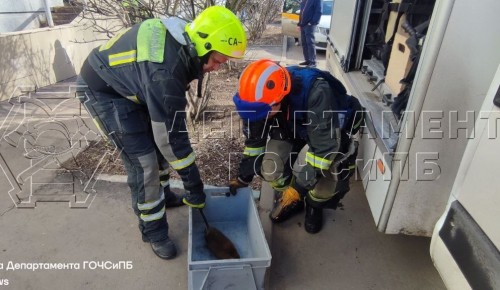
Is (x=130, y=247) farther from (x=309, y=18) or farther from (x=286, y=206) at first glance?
(x=309, y=18)

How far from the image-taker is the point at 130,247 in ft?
8.29

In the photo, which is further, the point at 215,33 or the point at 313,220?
the point at 313,220

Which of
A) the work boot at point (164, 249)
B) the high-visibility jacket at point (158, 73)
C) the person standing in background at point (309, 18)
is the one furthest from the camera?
the person standing in background at point (309, 18)

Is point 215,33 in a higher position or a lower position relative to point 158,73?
higher

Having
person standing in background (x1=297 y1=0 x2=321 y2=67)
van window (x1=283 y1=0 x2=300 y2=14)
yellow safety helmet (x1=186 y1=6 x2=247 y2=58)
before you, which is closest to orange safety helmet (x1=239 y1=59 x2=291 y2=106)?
yellow safety helmet (x1=186 y1=6 x2=247 y2=58)

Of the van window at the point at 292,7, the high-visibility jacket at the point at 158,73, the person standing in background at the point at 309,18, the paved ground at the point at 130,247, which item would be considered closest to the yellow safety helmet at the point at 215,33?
the high-visibility jacket at the point at 158,73

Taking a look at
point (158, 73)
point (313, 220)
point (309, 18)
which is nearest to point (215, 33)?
point (158, 73)

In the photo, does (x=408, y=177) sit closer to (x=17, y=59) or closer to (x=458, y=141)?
(x=458, y=141)

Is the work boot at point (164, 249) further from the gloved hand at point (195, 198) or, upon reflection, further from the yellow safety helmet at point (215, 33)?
the yellow safety helmet at point (215, 33)

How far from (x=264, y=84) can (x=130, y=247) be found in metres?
1.62

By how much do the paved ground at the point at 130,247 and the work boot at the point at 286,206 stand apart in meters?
0.06

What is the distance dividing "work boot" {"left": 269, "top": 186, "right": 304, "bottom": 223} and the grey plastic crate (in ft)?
0.86

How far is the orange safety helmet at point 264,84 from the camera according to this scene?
1.98 m

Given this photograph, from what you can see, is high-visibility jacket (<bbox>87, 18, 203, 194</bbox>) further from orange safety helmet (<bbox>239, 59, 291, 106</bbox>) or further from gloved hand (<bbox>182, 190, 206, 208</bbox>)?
orange safety helmet (<bbox>239, 59, 291, 106</bbox>)
